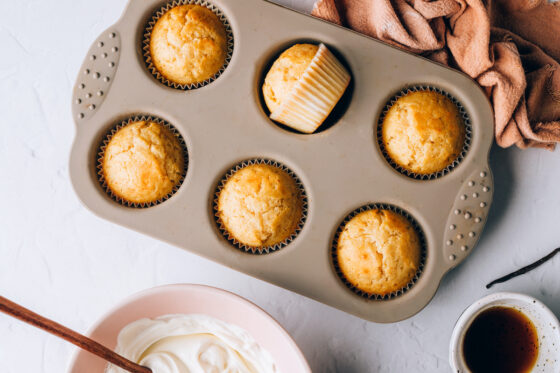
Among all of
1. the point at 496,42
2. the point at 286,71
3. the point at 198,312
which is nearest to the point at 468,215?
the point at 496,42

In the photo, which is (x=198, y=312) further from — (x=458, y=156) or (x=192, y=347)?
(x=458, y=156)

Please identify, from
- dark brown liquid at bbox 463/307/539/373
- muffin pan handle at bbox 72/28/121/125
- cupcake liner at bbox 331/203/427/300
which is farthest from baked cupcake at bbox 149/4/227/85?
dark brown liquid at bbox 463/307/539/373

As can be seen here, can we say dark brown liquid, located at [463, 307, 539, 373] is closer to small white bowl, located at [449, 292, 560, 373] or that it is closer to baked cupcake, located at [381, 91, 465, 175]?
small white bowl, located at [449, 292, 560, 373]

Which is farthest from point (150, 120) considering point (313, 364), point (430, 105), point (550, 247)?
point (550, 247)

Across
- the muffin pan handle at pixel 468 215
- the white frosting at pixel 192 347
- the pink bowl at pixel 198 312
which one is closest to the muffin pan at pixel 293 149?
the muffin pan handle at pixel 468 215

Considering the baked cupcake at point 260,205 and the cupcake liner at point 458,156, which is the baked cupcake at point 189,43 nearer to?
the baked cupcake at point 260,205

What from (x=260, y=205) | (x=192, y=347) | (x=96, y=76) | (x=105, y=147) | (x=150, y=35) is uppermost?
(x=150, y=35)

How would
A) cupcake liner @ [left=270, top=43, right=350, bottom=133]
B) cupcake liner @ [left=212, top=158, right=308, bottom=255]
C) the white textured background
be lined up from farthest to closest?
the white textured background, cupcake liner @ [left=212, top=158, right=308, bottom=255], cupcake liner @ [left=270, top=43, right=350, bottom=133]
